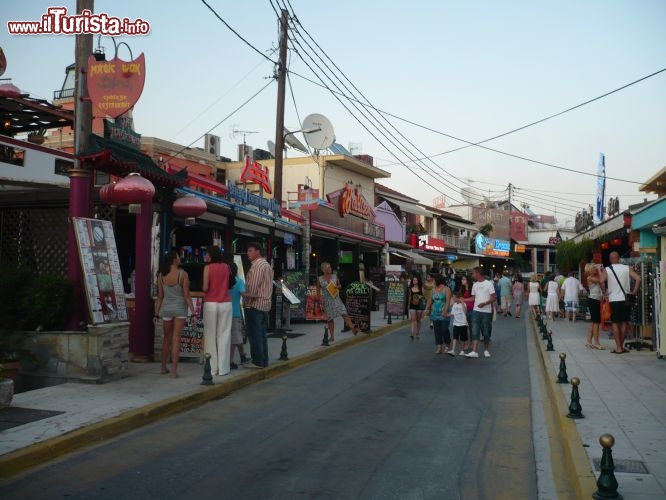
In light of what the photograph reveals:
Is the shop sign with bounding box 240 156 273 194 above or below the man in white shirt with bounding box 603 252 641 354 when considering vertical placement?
above

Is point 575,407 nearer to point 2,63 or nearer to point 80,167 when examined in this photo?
point 80,167

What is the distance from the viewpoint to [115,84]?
366 inches

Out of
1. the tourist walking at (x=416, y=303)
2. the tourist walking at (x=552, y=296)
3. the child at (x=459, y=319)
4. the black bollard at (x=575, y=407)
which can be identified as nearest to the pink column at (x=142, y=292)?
the child at (x=459, y=319)

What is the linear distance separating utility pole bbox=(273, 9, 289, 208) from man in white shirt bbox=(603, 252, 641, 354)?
27.9 feet

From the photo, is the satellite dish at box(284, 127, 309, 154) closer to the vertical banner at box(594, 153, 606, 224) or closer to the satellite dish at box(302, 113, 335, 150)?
the satellite dish at box(302, 113, 335, 150)

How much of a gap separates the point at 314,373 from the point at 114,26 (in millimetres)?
6487

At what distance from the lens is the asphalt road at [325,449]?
5.00 meters

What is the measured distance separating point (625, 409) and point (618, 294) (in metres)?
5.51

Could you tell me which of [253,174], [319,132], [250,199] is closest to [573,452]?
[250,199]

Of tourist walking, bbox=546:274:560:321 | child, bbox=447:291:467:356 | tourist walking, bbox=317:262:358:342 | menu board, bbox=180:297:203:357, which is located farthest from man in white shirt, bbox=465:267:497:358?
tourist walking, bbox=546:274:560:321

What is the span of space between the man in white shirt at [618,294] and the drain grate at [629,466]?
765 cm

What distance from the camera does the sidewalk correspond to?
5078mm

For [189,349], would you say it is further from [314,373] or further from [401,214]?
[401,214]

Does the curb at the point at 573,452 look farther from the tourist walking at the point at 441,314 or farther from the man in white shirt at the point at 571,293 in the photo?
the man in white shirt at the point at 571,293
